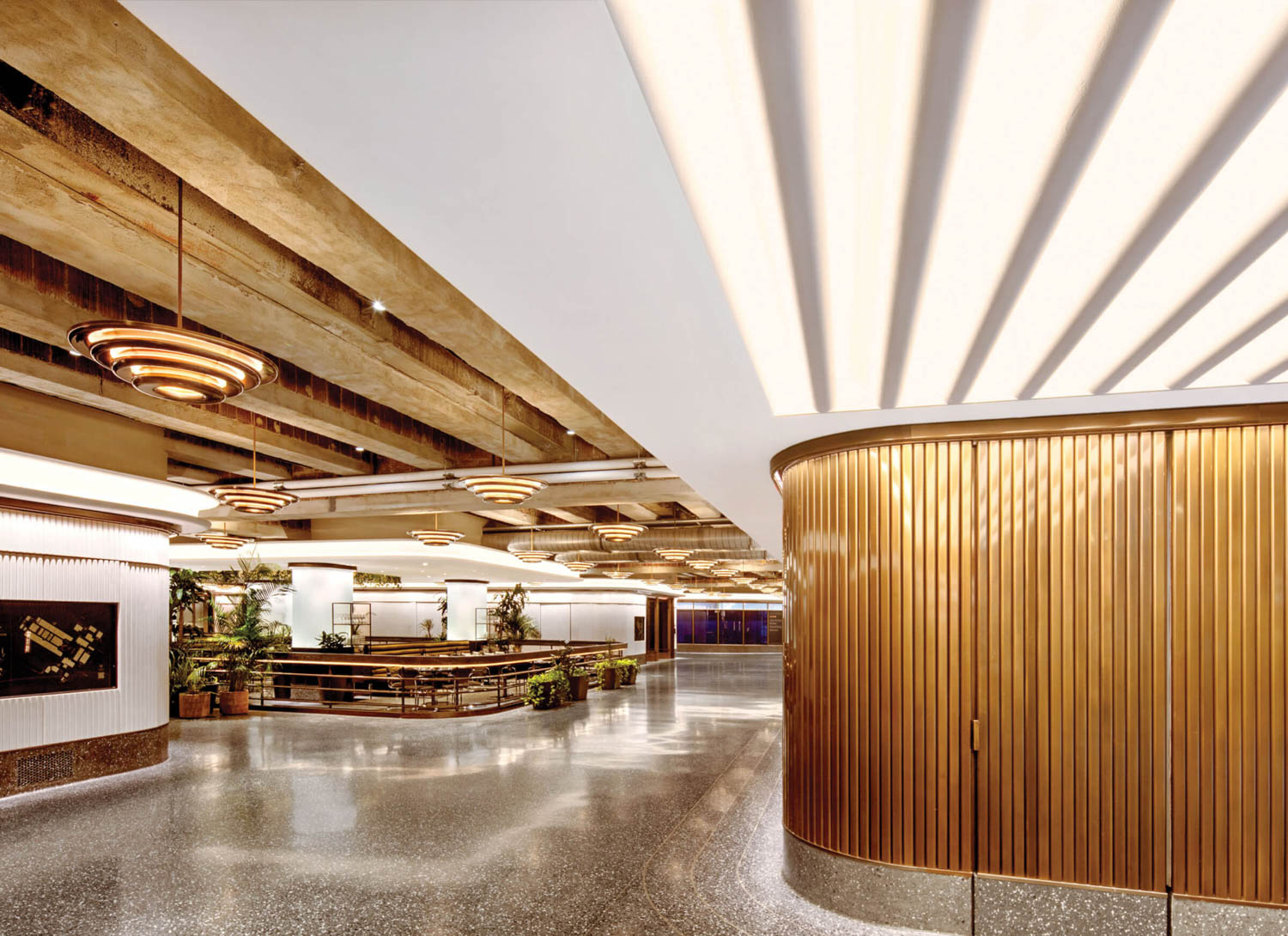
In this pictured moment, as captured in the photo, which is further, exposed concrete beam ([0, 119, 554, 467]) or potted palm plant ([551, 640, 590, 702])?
potted palm plant ([551, 640, 590, 702])

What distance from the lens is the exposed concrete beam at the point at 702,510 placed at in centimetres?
1255

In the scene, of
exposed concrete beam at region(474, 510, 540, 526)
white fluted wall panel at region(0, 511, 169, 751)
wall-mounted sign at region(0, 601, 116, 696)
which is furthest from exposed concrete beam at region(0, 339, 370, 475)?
exposed concrete beam at region(474, 510, 540, 526)

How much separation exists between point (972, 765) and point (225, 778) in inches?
307

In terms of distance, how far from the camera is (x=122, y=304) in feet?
18.2

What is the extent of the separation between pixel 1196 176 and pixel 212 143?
11.1ft

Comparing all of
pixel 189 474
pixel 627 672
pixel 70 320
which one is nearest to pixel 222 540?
pixel 189 474

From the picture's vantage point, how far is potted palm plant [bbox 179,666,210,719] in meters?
13.8

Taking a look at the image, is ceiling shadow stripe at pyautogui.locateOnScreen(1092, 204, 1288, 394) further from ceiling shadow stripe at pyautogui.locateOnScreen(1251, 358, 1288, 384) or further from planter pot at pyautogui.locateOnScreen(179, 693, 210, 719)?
planter pot at pyautogui.locateOnScreen(179, 693, 210, 719)

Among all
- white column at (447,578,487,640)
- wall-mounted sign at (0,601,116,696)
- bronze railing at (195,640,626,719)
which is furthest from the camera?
white column at (447,578,487,640)

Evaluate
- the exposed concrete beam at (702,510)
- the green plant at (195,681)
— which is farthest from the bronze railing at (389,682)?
the exposed concrete beam at (702,510)

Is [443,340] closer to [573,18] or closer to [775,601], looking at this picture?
[573,18]

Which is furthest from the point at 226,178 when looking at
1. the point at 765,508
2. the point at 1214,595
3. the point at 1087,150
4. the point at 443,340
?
the point at 765,508

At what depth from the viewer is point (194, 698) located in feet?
45.4

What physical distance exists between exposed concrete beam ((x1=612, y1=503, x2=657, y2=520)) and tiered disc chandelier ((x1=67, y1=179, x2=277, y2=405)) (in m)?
10.7
